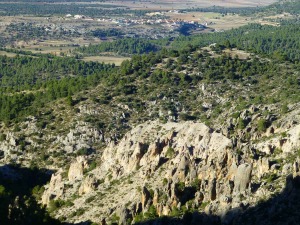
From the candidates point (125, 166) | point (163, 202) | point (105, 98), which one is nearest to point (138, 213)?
point (163, 202)

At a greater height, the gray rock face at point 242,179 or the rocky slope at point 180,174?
the gray rock face at point 242,179

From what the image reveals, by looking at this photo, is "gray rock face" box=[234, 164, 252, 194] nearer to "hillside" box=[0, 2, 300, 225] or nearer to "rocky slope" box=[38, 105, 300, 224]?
"rocky slope" box=[38, 105, 300, 224]

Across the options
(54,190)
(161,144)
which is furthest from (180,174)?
(54,190)

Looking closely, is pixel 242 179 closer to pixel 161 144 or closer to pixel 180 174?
pixel 180 174

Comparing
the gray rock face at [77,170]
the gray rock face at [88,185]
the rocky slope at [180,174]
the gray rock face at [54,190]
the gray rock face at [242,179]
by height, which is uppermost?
the gray rock face at [242,179]

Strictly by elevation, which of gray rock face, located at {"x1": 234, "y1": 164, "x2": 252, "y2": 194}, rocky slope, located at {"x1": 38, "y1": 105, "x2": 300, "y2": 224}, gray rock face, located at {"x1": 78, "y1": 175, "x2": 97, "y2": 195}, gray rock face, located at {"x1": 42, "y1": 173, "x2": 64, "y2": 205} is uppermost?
gray rock face, located at {"x1": 234, "y1": 164, "x2": 252, "y2": 194}

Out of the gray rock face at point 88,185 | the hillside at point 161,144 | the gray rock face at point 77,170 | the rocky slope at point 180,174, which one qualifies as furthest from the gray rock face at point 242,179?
the gray rock face at point 77,170

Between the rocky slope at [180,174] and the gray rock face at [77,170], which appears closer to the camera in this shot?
the rocky slope at [180,174]

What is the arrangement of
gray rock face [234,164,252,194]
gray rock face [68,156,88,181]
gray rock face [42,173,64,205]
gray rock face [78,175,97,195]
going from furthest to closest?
gray rock face [68,156,88,181], gray rock face [42,173,64,205], gray rock face [78,175,97,195], gray rock face [234,164,252,194]

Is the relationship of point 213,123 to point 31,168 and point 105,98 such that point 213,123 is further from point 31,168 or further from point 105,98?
point 31,168

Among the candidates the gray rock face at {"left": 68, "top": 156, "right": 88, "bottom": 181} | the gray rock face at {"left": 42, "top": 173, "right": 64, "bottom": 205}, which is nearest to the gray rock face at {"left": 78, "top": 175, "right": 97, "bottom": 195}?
the gray rock face at {"left": 42, "top": 173, "right": 64, "bottom": 205}

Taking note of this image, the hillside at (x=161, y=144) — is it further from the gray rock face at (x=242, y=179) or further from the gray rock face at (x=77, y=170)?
the gray rock face at (x=77, y=170)

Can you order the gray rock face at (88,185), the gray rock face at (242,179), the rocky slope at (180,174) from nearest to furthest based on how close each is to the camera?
the gray rock face at (242,179) → the rocky slope at (180,174) → the gray rock face at (88,185)
